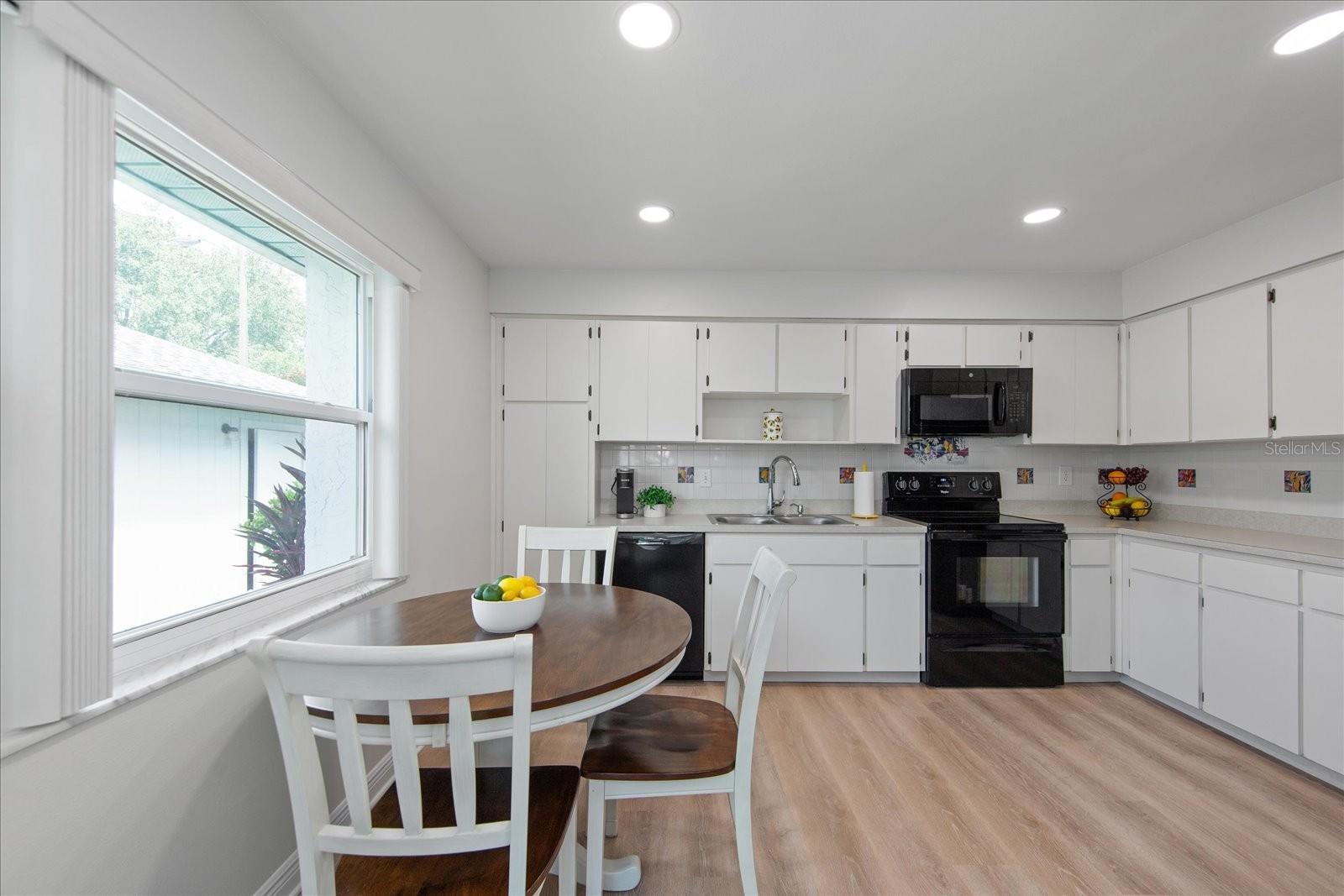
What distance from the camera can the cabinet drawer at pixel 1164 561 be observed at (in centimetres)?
265

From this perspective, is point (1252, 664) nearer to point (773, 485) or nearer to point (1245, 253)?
point (1245, 253)

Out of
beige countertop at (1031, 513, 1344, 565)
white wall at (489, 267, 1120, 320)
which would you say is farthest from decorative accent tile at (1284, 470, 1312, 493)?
A: white wall at (489, 267, 1120, 320)

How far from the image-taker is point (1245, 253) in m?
2.65

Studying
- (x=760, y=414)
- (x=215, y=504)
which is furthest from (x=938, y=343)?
(x=215, y=504)

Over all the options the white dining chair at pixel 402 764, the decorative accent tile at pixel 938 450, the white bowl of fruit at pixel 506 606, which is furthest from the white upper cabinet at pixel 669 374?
the white dining chair at pixel 402 764

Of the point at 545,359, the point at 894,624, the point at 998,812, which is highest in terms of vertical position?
the point at 545,359

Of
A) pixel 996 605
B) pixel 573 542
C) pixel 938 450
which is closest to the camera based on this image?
pixel 573 542

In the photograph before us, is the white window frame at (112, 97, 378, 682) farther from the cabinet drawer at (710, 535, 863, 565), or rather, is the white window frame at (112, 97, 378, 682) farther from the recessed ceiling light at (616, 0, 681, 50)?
the cabinet drawer at (710, 535, 863, 565)

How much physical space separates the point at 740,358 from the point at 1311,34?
7.92 ft

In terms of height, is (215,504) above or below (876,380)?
below

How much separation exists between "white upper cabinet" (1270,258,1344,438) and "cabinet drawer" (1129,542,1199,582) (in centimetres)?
67

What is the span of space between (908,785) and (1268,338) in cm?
263

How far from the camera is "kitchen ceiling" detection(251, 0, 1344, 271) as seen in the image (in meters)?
1.46

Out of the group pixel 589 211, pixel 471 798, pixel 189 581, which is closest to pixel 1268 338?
pixel 589 211
